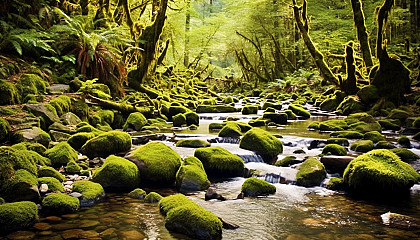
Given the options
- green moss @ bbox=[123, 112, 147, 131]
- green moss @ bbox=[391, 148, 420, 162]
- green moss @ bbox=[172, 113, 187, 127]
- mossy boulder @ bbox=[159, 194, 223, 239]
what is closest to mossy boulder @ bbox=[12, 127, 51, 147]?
mossy boulder @ bbox=[159, 194, 223, 239]

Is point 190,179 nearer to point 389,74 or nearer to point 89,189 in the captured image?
point 89,189

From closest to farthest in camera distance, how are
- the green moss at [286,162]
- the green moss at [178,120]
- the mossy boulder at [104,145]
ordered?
the mossy boulder at [104,145] < the green moss at [286,162] < the green moss at [178,120]

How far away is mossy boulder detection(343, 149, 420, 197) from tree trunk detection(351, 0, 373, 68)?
11267mm

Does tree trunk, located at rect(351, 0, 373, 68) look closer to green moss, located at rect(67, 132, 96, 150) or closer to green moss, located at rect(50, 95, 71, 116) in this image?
green moss, located at rect(50, 95, 71, 116)

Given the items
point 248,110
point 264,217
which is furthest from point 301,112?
point 264,217

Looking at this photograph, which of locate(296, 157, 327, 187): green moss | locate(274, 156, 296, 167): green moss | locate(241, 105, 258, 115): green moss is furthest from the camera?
locate(241, 105, 258, 115): green moss

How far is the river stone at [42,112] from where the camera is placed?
6.50 metres

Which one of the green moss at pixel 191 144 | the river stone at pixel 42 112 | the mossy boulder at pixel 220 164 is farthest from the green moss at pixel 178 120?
the mossy boulder at pixel 220 164

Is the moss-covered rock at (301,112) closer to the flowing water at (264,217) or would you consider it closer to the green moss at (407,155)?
the green moss at (407,155)

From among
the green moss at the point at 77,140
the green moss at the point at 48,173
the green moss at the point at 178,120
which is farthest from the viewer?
the green moss at the point at 178,120

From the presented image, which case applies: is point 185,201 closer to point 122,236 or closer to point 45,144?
point 122,236

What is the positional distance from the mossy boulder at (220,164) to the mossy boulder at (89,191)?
195cm

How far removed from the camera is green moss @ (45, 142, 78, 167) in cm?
513

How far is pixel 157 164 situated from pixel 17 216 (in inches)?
85.8
